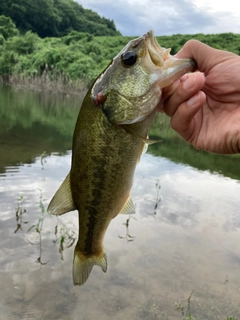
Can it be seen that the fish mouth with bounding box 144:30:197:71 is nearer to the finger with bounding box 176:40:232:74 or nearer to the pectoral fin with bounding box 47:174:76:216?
the finger with bounding box 176:40:232:74

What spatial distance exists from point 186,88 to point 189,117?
26 cm

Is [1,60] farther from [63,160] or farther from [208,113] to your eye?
[208,113]

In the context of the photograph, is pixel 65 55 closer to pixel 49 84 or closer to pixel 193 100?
pixel 49 84

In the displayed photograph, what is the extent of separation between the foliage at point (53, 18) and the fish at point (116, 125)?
279 feet

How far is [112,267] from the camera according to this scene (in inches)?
212

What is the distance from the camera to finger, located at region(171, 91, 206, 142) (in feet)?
6.68

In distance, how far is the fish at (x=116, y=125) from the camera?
1844 mm

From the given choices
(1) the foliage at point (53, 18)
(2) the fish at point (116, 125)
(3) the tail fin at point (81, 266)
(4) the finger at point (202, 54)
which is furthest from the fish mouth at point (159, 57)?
(1) the foliage at point (53, 18)

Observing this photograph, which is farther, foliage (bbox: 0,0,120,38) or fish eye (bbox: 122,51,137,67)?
foliage (bbox: 0,0,120,38)

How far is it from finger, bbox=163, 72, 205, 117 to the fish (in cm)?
7

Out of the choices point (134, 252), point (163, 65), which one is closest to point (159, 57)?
point (163, 65)

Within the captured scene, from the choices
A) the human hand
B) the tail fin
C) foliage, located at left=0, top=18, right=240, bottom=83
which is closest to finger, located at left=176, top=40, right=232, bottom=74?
the human hand

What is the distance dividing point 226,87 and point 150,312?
3237 mm

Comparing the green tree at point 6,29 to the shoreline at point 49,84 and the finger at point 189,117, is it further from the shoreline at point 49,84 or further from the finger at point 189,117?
the finger at point 189,117
